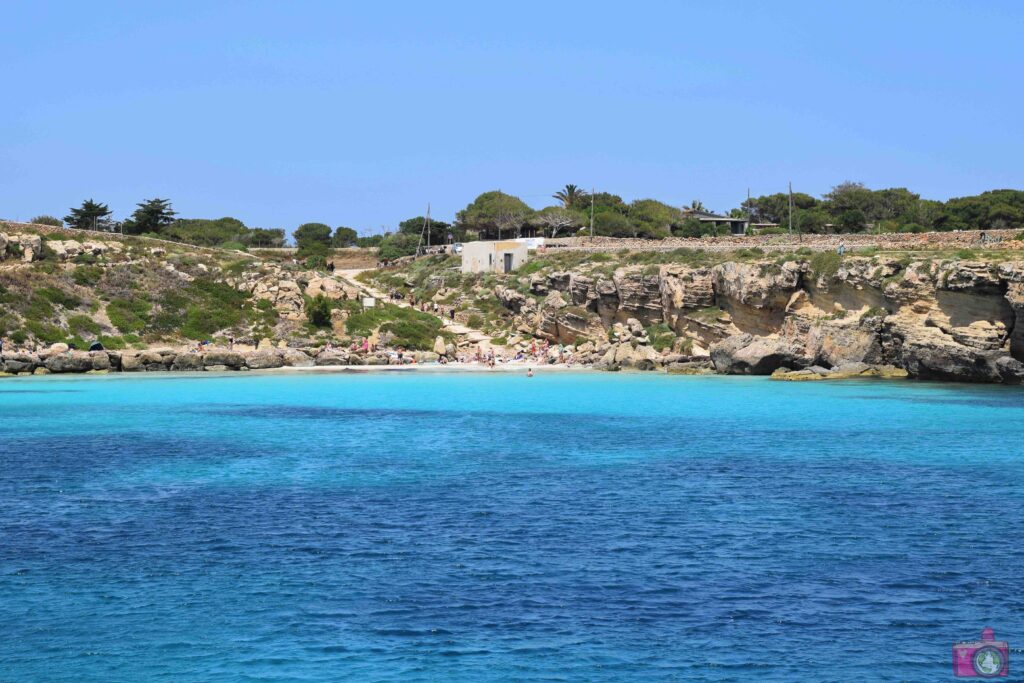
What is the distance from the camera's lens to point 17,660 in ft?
42.3

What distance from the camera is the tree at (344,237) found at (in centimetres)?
13275

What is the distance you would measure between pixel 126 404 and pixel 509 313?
37132 mm

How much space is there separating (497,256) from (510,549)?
68.9 m

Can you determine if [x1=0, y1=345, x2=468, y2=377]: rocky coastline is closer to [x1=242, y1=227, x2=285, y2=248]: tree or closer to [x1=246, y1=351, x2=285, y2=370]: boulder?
[x1=246, y1=351, x2=285, y2=370]: boulder

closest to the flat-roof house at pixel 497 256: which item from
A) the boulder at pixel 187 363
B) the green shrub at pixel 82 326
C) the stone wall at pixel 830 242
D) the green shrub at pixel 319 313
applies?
the stone wall at pixel 830 242

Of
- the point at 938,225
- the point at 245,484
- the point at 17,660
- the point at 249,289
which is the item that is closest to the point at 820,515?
the point at 245,484

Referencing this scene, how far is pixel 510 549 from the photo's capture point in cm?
1806

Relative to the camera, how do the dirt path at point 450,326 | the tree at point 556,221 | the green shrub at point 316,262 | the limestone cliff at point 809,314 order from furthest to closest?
the tree at point 556,221 → the green shrub at point 316,262 → the dirt path at point 450,326 → the limestone cliff at point 809,314

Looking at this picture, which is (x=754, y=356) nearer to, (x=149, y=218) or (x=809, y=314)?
(x=809, y=314)

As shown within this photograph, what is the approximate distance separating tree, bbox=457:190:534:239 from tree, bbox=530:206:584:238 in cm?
234

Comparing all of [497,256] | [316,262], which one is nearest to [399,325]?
[497,256]

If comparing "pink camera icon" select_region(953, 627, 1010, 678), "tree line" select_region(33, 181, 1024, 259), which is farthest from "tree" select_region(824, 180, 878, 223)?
"pink camera icon" select_region(953, 627, 1010, 678)

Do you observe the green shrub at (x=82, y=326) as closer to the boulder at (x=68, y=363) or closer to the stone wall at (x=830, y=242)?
the boulder at (x=68, y=363)

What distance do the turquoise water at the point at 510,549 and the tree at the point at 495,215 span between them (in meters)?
77.2
